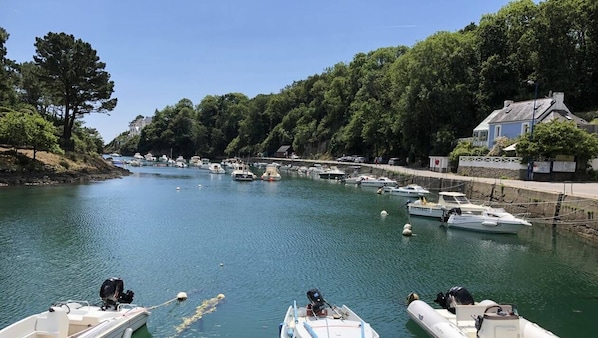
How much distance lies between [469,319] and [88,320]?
454 inches

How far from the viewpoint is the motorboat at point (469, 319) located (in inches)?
460

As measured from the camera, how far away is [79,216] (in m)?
34.2

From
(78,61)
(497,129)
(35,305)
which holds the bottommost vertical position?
(35,305)

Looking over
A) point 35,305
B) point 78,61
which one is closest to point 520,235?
A: point 35,305

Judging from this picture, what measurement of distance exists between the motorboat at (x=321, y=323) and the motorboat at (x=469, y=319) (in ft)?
8.19

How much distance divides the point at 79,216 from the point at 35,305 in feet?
67.7

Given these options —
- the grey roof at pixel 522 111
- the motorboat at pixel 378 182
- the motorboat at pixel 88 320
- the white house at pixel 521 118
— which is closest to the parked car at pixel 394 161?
the motorboat at pixel 378 182

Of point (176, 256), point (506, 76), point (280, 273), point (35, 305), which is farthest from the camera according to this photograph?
point (506, 76)

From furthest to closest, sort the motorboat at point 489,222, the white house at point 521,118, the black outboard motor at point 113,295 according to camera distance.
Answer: the white house at point 521,118, the motorboat at point 489,222, the black outboard motor at point 113,295

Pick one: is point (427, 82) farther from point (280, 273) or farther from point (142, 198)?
point (280, 273)

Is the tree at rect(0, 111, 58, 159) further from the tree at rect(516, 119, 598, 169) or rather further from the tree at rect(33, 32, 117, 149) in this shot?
the tree at rect(516, 119, 598, 169)

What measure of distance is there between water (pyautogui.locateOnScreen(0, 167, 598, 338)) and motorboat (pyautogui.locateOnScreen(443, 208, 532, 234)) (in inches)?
31.1

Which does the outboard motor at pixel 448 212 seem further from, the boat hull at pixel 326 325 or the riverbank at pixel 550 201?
the boat hull at pixel 326 325

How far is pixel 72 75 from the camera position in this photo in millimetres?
63438
